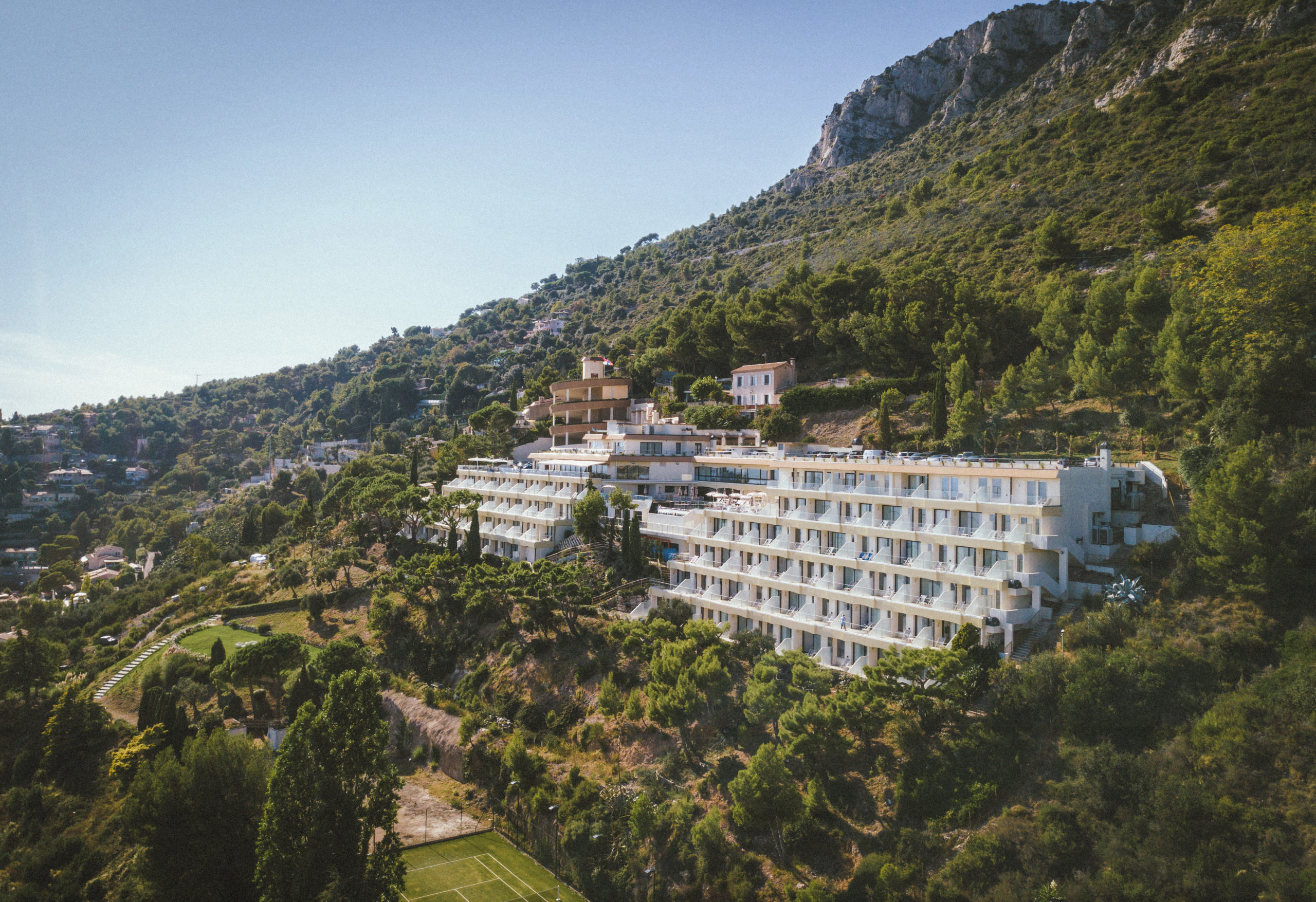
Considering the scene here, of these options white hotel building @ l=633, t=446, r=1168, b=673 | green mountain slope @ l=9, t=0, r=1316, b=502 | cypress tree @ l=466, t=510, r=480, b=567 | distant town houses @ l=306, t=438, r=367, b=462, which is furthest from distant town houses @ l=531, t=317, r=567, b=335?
white hotel building @ l=633, t=446, r=1168, b=673

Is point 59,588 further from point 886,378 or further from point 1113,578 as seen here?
point 1113,578

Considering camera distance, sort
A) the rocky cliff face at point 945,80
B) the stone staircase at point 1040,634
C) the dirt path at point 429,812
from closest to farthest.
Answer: the stone staircase at point 1040,634
the dirt path at point 429,812
the rocky cliff face at point 945,80

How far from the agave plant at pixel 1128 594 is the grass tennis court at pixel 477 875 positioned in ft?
74.9

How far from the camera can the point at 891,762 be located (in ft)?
84.4

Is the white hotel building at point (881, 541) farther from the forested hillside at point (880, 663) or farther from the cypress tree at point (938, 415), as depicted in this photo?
the cypress tree at point (938, 415)

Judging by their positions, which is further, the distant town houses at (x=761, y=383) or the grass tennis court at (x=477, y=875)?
the distant town houses at (x=761, y=383)

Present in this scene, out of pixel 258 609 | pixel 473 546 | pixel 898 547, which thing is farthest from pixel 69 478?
pixel 898 547

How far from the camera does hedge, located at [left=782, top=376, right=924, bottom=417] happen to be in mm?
57875

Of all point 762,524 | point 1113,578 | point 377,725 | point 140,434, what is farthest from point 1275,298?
point 140,434

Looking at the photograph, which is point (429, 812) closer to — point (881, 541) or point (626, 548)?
point (626, 548)

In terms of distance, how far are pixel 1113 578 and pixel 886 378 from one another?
34.0 meters

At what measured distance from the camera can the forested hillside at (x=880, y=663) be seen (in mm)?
21766

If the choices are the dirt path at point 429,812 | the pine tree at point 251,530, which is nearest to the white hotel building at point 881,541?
the dirt path at point 429,812

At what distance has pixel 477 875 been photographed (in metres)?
29.0
